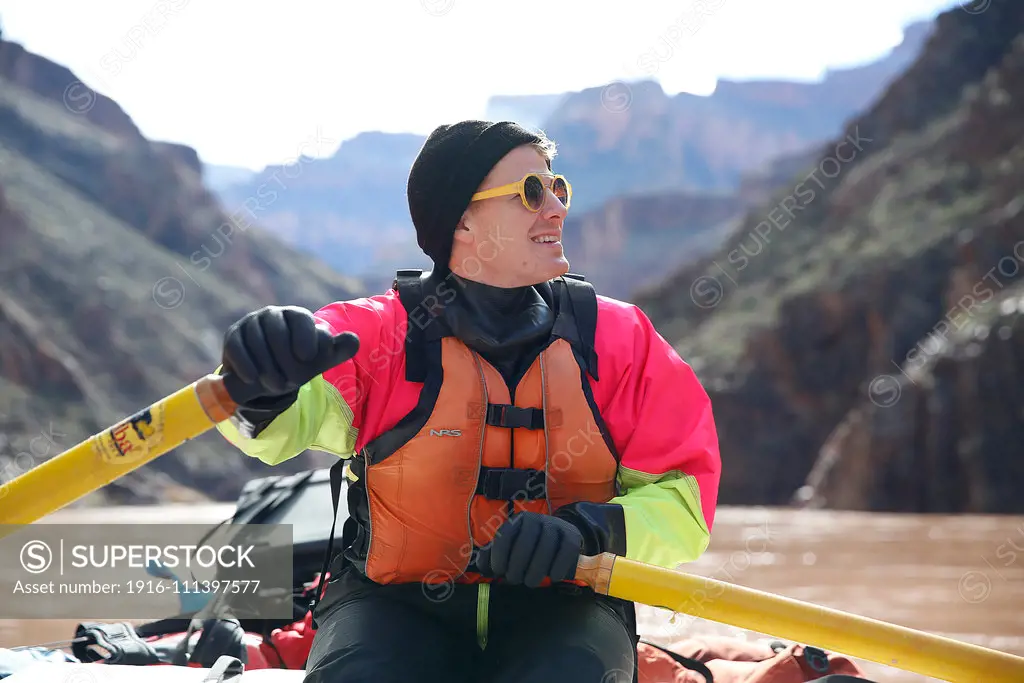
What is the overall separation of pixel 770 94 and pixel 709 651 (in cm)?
15136

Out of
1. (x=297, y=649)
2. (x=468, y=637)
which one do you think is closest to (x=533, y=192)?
(x=468, y=637)

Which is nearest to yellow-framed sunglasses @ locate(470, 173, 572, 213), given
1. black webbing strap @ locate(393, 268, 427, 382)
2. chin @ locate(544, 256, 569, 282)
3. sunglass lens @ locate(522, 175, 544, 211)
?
sunglass lens @ locate(522, 175, 544, 211)

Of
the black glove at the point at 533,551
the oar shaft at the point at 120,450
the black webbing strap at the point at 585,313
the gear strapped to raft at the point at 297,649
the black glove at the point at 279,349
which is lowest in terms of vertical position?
the gear strapped to raft at the point at 297,649

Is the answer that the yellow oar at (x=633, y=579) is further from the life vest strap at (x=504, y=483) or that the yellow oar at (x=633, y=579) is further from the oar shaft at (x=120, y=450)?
the life vest strap at (x=504, y=483)

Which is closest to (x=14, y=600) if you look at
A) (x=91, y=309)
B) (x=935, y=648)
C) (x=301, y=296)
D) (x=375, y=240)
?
(x=935, y=648)

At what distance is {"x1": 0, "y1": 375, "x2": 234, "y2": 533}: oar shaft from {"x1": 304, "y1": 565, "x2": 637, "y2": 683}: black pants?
50 cm

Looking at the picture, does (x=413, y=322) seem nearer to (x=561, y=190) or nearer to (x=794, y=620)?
(x=561, y=190)

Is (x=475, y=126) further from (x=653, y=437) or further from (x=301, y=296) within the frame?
(x=301, y=296)

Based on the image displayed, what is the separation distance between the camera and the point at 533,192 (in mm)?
2176

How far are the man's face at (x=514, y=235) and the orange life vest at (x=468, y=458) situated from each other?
0.18 m

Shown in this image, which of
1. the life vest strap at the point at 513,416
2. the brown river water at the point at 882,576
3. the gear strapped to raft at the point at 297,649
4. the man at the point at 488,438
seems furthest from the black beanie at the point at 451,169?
the brown river water at the point at 882,576

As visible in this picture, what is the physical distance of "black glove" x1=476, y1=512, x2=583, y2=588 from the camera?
171 centimetres

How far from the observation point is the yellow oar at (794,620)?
1.76 m

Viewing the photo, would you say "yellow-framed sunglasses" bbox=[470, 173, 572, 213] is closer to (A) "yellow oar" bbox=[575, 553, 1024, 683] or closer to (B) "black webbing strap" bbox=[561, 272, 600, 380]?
(B) "black webbing strap" bbox=[561, 272, 600, 380]
